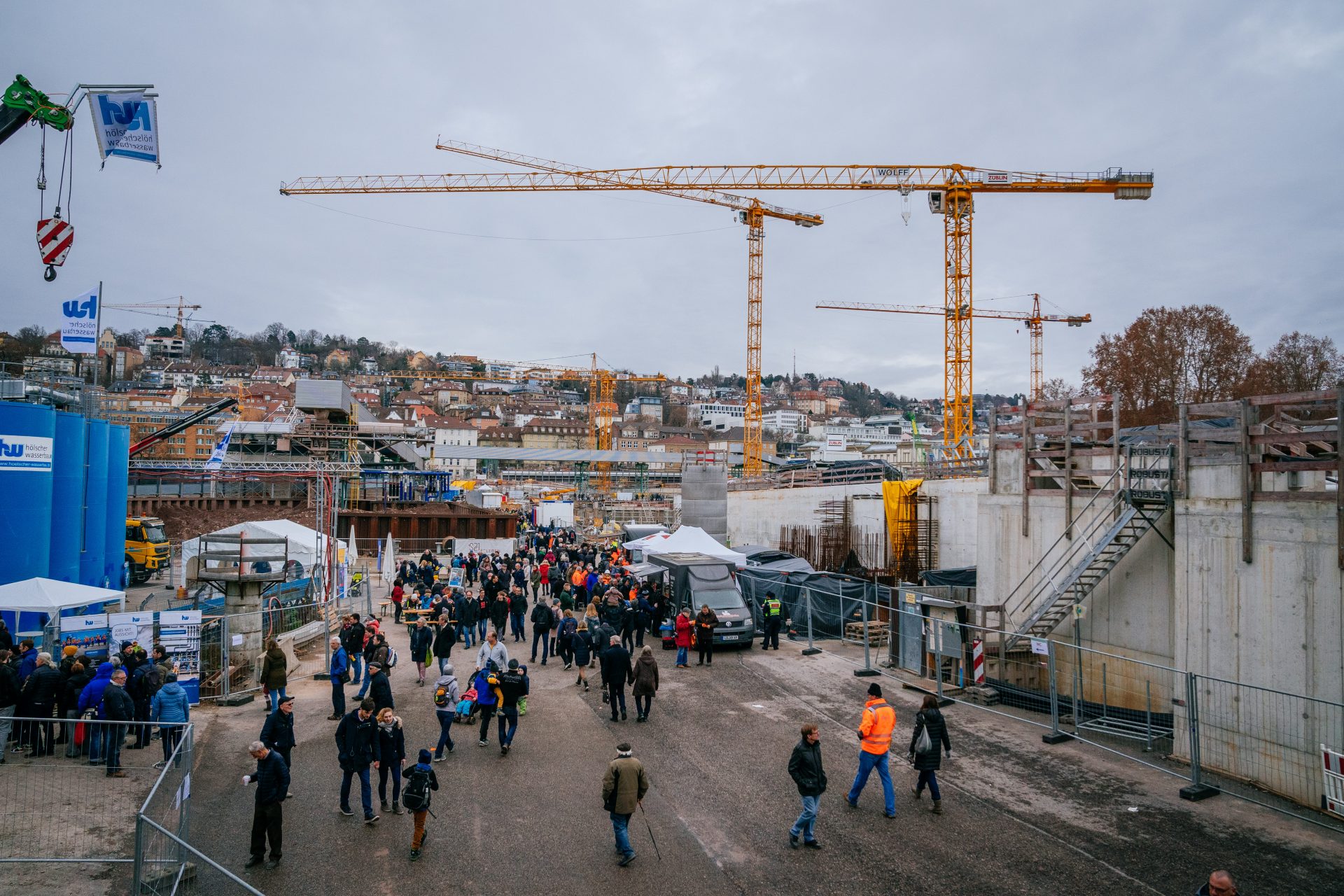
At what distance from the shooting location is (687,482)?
3747 cm

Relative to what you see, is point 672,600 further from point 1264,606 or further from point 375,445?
point 375,445

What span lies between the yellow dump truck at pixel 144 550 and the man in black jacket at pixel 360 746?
26892mm

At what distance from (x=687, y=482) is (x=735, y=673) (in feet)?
72.1

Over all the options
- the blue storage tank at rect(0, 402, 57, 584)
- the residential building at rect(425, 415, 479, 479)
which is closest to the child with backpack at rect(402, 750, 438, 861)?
the blue storage tank at rect(0, 402, 57, 584)

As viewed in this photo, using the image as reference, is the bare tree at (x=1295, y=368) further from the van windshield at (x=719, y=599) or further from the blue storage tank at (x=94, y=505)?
the blue storage tank at (x=94, y=505)

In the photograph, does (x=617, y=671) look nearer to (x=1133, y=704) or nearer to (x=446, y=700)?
A: (x=446, y=700)

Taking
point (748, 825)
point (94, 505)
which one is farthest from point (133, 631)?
point (94, 505)

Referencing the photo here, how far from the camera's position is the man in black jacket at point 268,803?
752cm

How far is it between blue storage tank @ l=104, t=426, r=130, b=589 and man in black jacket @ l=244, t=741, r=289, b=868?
23.2m

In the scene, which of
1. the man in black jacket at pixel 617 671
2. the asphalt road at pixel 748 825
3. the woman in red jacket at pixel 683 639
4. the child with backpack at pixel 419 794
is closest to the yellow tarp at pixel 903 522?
the woman in red jacket at pixel 683 639

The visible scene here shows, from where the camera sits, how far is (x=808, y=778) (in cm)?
792

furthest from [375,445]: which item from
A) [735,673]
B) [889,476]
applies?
[735,673]

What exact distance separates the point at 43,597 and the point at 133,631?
223 centimetres

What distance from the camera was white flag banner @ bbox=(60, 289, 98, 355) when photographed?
2078cm
